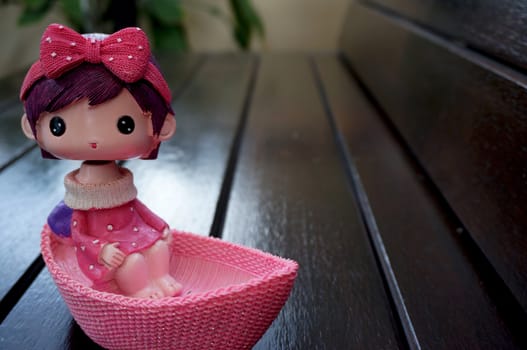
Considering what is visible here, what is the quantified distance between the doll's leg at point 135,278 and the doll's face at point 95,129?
0.26 feet

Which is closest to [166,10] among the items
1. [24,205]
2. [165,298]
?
[24,205]

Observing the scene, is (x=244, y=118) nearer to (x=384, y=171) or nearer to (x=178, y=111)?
(x=178, y=111)

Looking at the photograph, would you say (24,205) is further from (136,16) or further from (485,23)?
(136,16)

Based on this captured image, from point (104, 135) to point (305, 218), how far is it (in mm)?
328

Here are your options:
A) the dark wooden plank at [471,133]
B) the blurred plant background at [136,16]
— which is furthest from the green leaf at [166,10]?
the dark wooden plank at [471,133]

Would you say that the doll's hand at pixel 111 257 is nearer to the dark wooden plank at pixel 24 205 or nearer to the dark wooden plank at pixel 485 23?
the dark wooden plank at pixel 24 205

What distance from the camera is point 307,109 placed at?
3.76 ft

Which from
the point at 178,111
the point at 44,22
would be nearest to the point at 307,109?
the point at 178,111

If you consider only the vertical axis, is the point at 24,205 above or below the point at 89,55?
below

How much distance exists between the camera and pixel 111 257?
0.42 metres

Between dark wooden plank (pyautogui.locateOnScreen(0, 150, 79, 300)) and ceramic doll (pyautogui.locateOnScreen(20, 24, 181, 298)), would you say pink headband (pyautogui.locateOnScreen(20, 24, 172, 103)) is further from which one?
dark wooden plank (pyautogui.locateOnScreen(0, 150, 79, 300))

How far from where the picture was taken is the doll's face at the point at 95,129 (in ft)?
1.28

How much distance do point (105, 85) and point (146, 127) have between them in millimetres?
42

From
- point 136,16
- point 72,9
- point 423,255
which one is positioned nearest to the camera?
point 423,255
